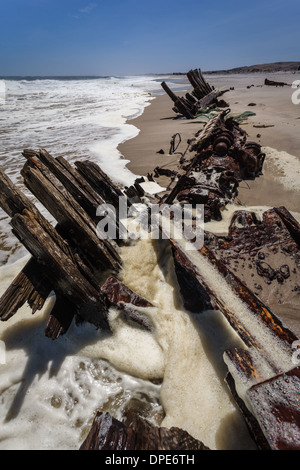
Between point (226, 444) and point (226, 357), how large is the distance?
0.56 m

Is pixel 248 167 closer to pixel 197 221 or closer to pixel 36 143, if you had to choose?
pixel 197 221

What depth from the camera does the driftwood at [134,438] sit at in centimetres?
134

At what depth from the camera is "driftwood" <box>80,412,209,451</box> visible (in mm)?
1340

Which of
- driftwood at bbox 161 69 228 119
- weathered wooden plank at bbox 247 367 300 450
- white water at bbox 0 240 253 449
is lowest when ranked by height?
white water at bbox 0 240 253 449

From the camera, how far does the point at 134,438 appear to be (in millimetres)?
1377

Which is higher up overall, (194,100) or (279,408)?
(194,100)

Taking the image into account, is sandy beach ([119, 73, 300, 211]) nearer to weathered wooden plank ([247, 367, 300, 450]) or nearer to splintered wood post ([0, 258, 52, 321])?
weathered wooden plank ([247, 367, 300, 450])

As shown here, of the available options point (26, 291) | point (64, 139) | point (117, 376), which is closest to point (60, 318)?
point (26, 291)

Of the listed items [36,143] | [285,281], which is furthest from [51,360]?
[36,143]

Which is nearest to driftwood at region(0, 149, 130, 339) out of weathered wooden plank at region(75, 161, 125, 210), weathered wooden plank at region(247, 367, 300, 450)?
weathered wooden plank at region(75, 161, 125, 210)

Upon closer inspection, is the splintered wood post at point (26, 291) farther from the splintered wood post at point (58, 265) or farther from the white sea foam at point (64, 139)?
the white sea foam at point (64, 139)

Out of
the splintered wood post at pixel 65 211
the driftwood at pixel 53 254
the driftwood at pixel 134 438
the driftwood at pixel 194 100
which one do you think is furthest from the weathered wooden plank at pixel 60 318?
the driftwood at pixel 194 100

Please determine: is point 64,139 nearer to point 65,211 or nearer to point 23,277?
point 65,211

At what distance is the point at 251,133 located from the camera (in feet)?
25.2
